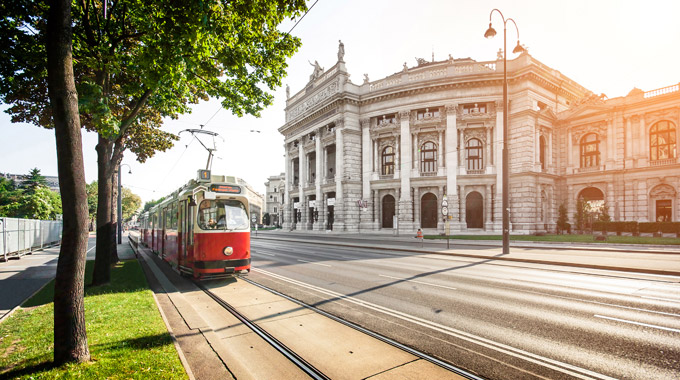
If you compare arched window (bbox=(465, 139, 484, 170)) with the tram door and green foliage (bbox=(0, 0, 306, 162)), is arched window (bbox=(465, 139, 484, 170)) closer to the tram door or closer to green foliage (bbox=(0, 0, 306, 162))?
green foliage (bbox=(0, 0, 306, 162))

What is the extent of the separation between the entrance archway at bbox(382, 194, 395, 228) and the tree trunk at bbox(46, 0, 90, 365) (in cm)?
3765

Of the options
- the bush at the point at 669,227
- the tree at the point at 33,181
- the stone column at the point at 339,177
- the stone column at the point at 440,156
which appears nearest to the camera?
the bush at the point at 669,227

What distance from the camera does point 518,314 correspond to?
6957 millimetres

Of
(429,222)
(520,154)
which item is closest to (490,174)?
(520,154)

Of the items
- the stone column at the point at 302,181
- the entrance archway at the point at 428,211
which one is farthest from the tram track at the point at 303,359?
the stone column at the point at 302,181

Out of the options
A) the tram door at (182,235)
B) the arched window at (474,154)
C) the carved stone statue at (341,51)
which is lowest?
the tram door at (182,235)

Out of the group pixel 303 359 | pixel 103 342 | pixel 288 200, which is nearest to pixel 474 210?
pixel 288 200

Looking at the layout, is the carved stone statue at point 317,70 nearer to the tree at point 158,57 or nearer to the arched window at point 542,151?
the arched window at point 542,151

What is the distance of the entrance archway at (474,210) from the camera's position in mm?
35688

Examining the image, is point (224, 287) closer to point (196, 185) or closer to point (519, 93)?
point (196, 185)

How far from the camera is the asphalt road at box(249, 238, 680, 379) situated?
472cm

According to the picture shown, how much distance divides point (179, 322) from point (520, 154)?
3520 centimetres

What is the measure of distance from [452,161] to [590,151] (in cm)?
1547

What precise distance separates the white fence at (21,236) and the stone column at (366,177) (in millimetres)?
31117
